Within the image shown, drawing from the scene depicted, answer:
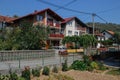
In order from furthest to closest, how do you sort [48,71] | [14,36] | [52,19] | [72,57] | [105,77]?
[52,19], [14,36], [72,57], [105,77], [48,71]

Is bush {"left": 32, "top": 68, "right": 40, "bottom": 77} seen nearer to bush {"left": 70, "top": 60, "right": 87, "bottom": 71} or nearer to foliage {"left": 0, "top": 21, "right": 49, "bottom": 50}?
bush {"left": 70, "top": 60, "right": 87, "bottom": 71}

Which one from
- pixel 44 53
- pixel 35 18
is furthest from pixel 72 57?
pixel 35 18

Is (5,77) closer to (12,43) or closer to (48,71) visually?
(48,71)

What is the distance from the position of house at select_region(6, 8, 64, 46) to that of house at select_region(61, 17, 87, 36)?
4.33 meters

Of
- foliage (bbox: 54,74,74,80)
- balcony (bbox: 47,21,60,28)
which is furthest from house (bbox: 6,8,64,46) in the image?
foliage (bbox: 54,74,74,80)

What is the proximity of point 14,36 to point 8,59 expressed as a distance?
9.35 metres

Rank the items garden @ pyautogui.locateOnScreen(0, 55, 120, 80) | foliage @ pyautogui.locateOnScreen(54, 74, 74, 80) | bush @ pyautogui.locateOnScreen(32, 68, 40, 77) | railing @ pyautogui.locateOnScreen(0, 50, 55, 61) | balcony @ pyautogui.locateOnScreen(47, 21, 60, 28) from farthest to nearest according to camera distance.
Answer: balcony @ pyautogui.locateOnScreen(47, 21, 60, 28) < railing @ pyautogui.locateOnScreen(0, 50, 55, 61) < foliage @ pyautogui.locateOnScreen(54, 74, 74, 80) < bush @ pyautogui.locateOnScreen(32, 68, 40, 77) < garden @ pyautogui.locateOnScreen(0, 55, 120, 80)

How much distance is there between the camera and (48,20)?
177 feet

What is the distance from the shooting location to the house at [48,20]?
5121cm

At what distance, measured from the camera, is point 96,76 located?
20312 mm

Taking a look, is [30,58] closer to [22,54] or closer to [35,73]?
[22,54]

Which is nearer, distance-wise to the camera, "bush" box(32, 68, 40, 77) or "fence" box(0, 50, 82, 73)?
"bush" box(32, 68, 40, 77)

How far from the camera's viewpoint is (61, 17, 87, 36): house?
208 feet

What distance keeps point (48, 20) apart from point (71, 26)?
1201 cm
